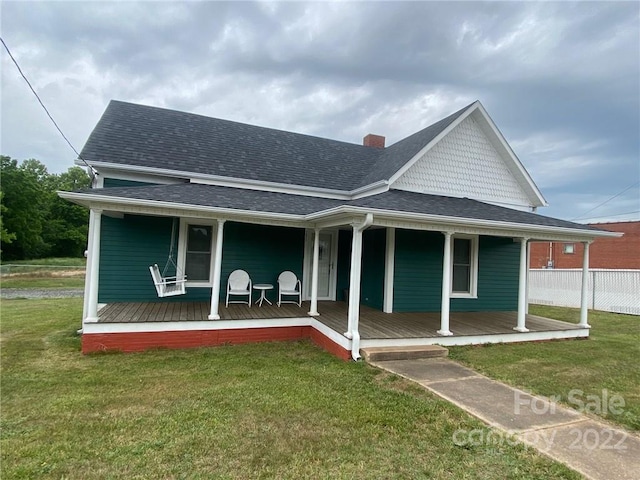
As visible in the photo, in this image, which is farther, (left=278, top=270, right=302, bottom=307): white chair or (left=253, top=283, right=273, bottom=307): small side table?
(left=278, top=270, right=302, bottom=307): white chair

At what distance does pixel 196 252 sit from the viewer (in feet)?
27.0

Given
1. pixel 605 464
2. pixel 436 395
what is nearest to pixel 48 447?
pixel 436 395

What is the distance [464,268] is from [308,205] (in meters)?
4.52

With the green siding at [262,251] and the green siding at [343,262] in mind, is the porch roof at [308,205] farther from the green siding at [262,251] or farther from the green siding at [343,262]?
the green siding at [343,262]

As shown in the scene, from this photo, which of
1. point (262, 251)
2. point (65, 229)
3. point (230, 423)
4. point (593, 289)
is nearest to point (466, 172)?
point (262, 251)

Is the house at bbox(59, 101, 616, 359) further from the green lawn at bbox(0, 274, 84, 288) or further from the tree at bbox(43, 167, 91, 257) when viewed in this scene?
the tree at bbox(43, 167, 91, 257)

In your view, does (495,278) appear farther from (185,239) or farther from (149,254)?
(149,254)

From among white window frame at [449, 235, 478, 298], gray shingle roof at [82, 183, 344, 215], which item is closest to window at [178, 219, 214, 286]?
gray shingle roof at [82, 183, 344, 215]

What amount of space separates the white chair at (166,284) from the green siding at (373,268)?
14.7 ft

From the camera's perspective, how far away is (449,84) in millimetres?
13367

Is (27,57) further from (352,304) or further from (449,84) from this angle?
(449,84)

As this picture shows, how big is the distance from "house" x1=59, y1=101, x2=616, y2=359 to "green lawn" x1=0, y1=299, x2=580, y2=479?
116 centimetres

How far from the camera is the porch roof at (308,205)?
5859 millimetres

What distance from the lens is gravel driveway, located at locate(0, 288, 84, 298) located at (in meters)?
13.9
